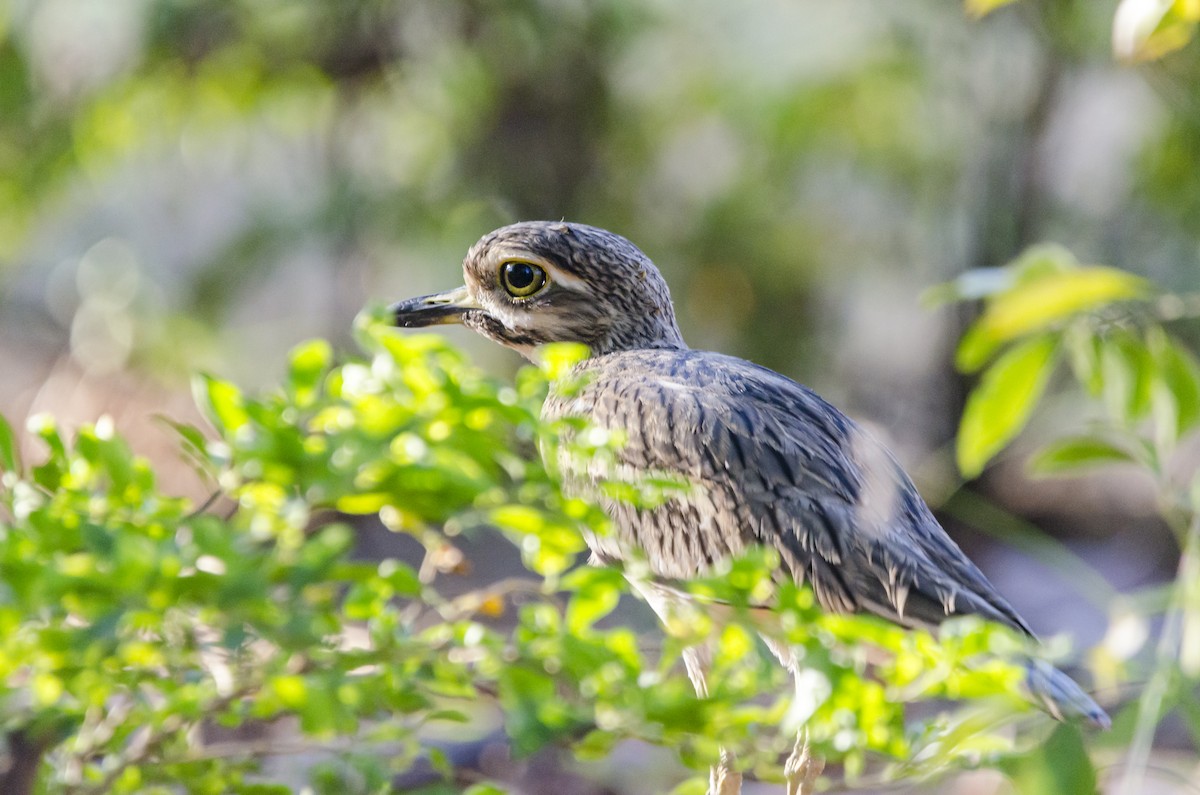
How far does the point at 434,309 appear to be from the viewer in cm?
174

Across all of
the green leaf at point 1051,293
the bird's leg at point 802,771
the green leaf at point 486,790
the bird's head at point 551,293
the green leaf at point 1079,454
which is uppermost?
the bird's head at point 551,293

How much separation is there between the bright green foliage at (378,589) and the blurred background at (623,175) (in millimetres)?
3655

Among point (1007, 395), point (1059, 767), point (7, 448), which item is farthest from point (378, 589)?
point (1007, 395)

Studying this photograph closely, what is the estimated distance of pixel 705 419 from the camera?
4.78ft

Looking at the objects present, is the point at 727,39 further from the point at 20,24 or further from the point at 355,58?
the point at 20,24

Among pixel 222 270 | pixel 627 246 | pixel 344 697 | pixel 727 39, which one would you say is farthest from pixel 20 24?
pixel 344 697

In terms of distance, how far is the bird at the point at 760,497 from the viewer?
135 cm

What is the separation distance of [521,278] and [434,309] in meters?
0.12

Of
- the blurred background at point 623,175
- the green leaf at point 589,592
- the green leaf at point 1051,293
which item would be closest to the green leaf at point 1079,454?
the green leaf at point 1051,293

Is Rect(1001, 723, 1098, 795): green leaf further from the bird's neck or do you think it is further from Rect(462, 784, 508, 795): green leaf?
the bird's neck

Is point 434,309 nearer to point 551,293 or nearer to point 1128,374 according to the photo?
point 551,293

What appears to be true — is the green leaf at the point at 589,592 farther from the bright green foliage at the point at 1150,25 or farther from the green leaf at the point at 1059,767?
the bright green foliage at the point at 1150,25

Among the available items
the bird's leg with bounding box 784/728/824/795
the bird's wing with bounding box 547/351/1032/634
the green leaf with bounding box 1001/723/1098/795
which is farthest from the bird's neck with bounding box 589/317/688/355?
the green leaf with bounding box 1001/723/1098/795

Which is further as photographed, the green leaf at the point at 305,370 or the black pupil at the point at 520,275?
the black pupil at the point at 520,275
